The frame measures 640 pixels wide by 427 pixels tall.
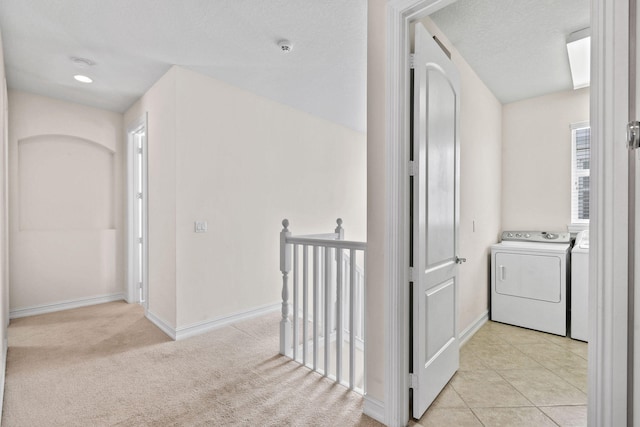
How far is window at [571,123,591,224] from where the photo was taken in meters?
3.45

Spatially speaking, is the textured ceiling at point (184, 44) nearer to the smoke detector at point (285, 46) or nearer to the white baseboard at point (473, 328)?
the smoke detector at point (285, 46)

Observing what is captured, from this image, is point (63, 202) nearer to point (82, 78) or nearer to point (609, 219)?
point (82, 78)

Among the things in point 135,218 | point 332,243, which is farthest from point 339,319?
point 135,218

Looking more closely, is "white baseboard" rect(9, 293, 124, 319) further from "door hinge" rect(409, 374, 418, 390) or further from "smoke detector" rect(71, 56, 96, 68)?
"door hinge" rect(409, 374, 418, 390)

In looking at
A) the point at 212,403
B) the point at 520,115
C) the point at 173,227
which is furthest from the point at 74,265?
the point at 520,115

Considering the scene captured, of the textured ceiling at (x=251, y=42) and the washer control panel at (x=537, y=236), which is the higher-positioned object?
the textured ceiling at (x=251, y=42)

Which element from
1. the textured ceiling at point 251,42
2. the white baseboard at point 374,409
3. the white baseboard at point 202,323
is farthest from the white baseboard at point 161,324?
the textured ceiling at point 251,42

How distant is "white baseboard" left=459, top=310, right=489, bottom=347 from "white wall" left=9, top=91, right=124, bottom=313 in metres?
4.24

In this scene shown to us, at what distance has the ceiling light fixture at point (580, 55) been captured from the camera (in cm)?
238

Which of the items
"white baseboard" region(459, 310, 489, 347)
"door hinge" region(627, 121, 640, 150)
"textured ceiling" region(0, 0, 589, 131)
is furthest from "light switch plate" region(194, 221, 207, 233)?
"door hinge" region(627, 121, 640, 150)

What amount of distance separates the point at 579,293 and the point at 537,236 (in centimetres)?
82

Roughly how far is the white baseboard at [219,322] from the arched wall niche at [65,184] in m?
2.22

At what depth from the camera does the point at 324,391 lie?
81.4 inches

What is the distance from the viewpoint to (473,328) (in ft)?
10.1
